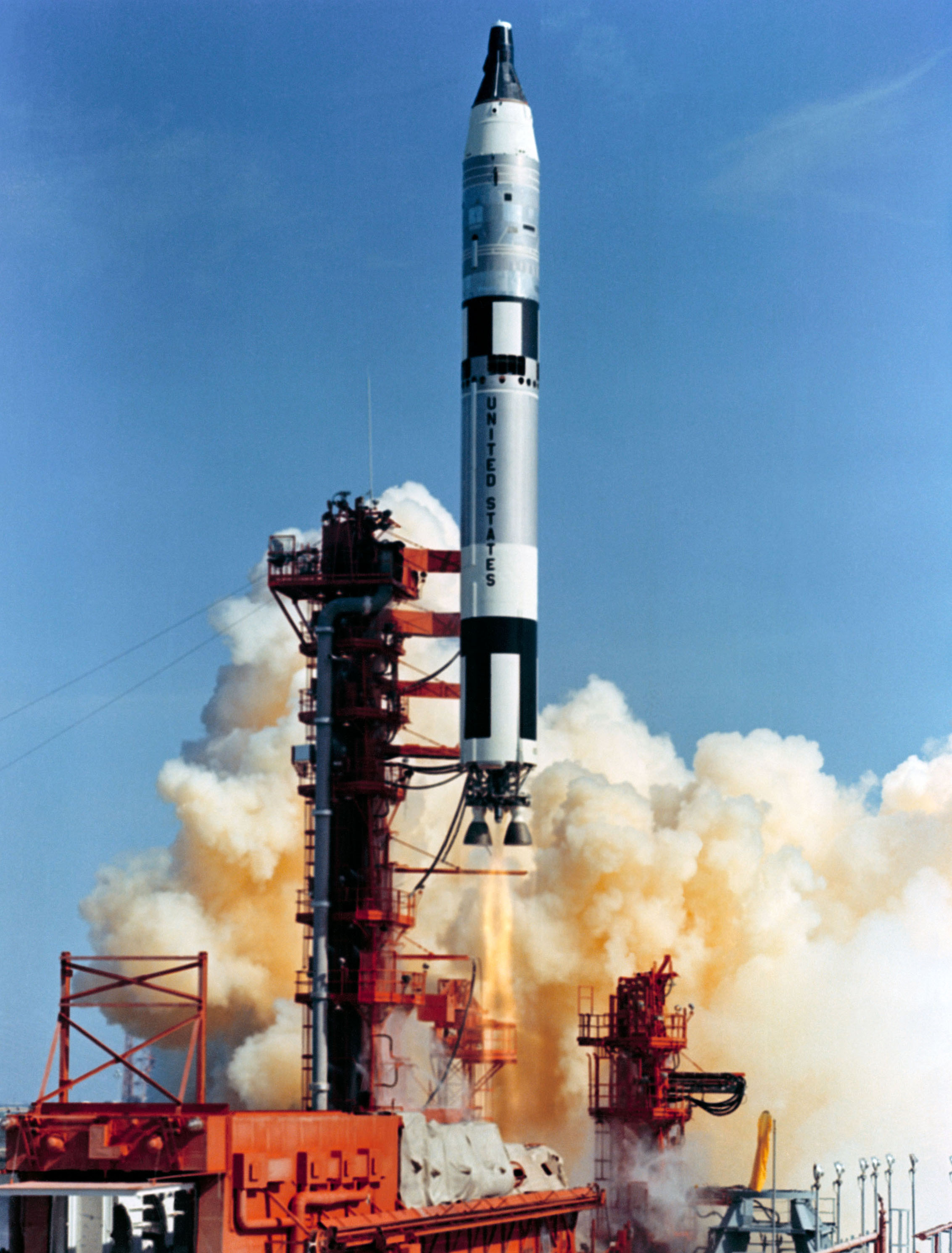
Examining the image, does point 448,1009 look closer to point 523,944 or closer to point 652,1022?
point 652,1022

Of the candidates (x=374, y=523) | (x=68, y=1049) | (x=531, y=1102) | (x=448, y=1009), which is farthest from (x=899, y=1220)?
(x=68, y=1049)

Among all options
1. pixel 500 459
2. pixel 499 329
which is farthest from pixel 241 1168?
pixel 499 329

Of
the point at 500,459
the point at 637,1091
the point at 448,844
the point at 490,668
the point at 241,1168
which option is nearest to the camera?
the point at 241,1168

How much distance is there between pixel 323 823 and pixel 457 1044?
6841mm

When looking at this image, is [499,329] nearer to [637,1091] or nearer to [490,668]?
[490,668]

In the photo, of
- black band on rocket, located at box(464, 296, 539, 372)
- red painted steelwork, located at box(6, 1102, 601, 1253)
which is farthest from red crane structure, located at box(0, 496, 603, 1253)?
black band on rocket, located at box(464, 296, 539, 372)

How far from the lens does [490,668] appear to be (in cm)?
5134

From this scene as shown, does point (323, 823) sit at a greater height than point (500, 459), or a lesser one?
lesser

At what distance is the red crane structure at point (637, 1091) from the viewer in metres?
58.2

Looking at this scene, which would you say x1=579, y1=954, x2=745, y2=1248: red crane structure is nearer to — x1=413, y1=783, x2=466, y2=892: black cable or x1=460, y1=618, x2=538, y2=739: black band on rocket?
x1=413, y1=783, x2=466, y2=892: black cable

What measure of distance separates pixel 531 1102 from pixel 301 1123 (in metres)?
25.7

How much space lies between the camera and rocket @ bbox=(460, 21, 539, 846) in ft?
168

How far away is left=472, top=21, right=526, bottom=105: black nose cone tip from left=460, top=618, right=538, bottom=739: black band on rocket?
43.0 ft

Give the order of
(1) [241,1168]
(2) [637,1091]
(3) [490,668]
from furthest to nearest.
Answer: (2) [637,1091] < (3) [490,668] < (1) [241,1168]
